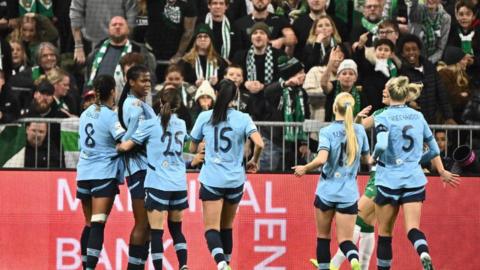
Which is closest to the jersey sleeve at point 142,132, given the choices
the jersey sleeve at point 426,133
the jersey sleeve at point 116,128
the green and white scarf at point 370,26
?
the jersey sleeve at point 116,128

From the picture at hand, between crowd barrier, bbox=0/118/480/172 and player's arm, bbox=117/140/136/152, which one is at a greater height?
player's arm, bbox=117/140/136/152

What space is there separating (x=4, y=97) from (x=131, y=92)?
3426mm

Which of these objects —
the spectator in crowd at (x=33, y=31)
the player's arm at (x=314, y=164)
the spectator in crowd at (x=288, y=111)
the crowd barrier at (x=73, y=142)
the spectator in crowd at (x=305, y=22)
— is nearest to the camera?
the player's arm at (x=314, y=164)

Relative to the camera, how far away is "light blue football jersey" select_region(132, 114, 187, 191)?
15617 mm

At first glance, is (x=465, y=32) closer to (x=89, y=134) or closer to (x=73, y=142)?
(x=73, y=142)

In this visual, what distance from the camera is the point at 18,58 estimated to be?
20.0 metres

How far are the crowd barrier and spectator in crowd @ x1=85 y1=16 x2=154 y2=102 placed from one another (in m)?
1.34

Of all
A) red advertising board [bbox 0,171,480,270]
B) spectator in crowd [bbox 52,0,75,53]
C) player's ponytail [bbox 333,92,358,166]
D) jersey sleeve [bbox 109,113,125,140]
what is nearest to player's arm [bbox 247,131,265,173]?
player's ponytail [bbox 333,92,358,166]

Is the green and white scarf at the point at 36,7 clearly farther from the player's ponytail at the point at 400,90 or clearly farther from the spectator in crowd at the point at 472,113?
A: the player's ponytail at the point at 400,90

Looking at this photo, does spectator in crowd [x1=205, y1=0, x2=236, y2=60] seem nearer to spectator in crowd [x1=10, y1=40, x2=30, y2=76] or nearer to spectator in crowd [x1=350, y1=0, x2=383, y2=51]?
spectator in crowd [x1=350, y1=0, x2=383, y2=51]

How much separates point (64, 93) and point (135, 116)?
371 cm

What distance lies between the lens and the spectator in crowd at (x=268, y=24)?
19641mm

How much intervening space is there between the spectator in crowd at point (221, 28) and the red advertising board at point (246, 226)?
8.14 ft

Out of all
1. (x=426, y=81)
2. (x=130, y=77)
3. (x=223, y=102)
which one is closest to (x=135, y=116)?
(x=130, y=77)
